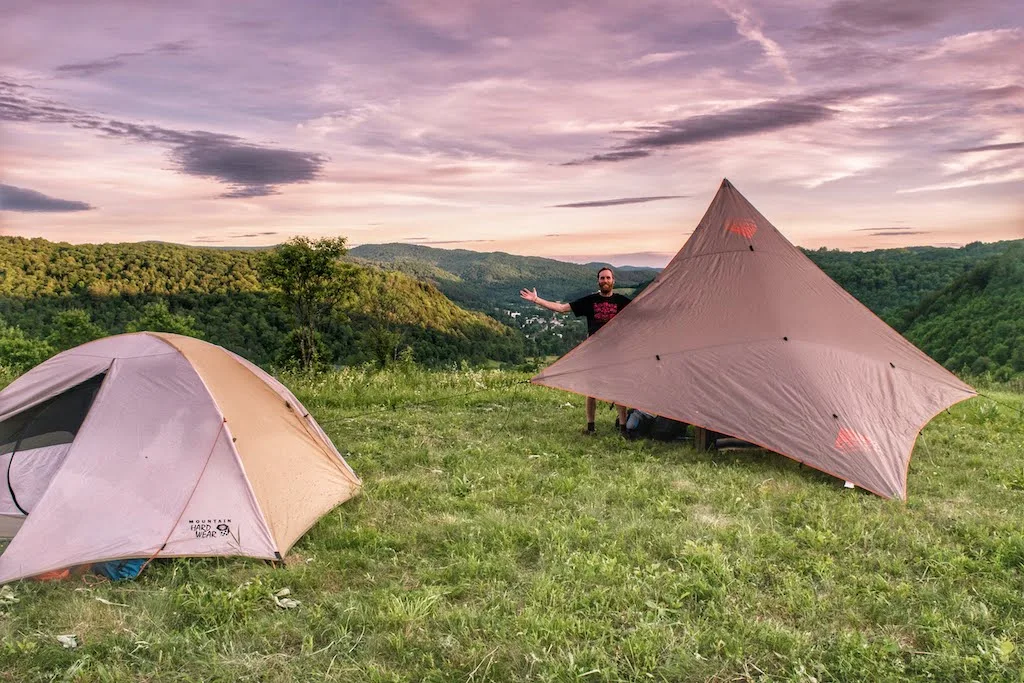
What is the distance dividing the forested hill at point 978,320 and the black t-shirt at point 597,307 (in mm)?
33565

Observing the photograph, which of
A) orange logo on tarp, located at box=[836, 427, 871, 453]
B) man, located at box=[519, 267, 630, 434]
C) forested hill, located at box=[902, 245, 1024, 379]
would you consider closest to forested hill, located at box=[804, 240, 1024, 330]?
forested hill, located at box=[902, 245, 1024, 379]

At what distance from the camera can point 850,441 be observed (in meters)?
7.02

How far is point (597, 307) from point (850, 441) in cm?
372

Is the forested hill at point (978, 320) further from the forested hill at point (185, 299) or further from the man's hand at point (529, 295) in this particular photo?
the forested hill at point (185, 299)

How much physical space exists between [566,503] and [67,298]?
290ft

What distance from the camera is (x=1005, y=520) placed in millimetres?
5844

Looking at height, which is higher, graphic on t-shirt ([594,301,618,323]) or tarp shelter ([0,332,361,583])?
graphic on t-shirt ([594,301,618,323])

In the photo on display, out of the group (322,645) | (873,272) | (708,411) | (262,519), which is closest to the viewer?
(322,645)

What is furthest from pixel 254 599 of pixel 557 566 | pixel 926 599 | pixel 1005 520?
pixel 1005 520

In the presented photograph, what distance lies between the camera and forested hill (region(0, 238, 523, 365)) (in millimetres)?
73506

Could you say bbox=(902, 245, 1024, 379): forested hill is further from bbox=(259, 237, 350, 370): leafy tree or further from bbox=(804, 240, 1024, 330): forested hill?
bbox=(259, 237, 350, 370): leafy tree

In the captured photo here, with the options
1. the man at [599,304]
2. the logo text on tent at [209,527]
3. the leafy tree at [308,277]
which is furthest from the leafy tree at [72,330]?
the logo text on tent at [209,527]

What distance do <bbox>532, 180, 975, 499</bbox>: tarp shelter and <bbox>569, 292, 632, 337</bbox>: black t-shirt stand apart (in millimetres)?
498

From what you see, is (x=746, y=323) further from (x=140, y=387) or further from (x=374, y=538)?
(x=140, y=387)
